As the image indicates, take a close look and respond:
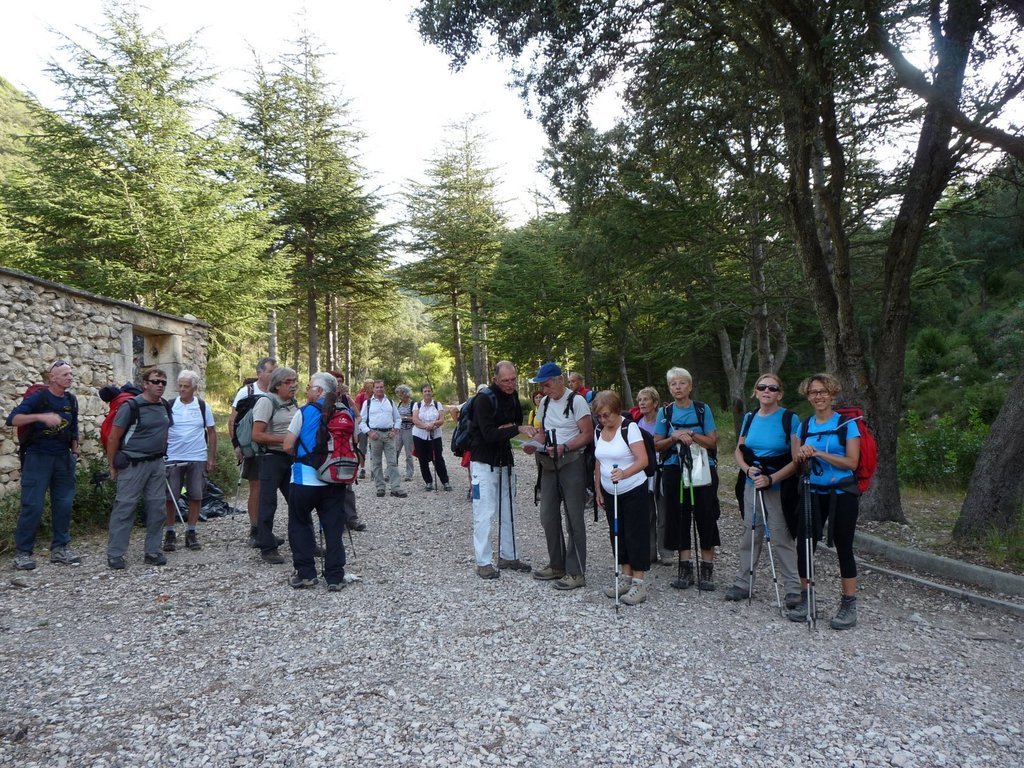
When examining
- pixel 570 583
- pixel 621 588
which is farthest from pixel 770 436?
pixel 570 583

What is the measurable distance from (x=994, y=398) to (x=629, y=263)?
14591 millimetres

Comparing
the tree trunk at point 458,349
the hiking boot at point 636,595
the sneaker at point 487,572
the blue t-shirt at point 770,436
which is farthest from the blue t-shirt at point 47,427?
the tree trunk at point 458,349

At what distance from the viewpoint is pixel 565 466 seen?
565 cm

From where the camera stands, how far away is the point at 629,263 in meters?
14.5

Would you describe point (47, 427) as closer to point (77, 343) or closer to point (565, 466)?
point (77, 343)

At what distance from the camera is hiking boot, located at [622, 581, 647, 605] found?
516cm

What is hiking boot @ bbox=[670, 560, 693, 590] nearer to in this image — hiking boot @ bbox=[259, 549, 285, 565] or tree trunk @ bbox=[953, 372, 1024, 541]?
tree trunk @ bbox=[953, 372, 1024, 541]

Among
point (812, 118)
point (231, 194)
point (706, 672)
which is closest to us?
point (706, 672)

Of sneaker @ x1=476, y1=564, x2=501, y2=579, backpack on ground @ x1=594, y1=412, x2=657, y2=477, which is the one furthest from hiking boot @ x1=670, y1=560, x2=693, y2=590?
sneaker @ x1=476, y1=564, x2=501, y2=579

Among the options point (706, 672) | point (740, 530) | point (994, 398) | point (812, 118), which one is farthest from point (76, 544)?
point (994, 398)

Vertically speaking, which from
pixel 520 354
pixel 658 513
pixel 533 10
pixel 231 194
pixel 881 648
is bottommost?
pixel 881 648

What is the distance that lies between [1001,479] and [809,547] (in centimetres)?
325

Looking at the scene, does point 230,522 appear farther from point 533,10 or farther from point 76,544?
point 533,10

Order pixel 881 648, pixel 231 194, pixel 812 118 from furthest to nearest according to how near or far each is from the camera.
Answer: pixel 231 194
pixel 812 118
pixel 881 648
